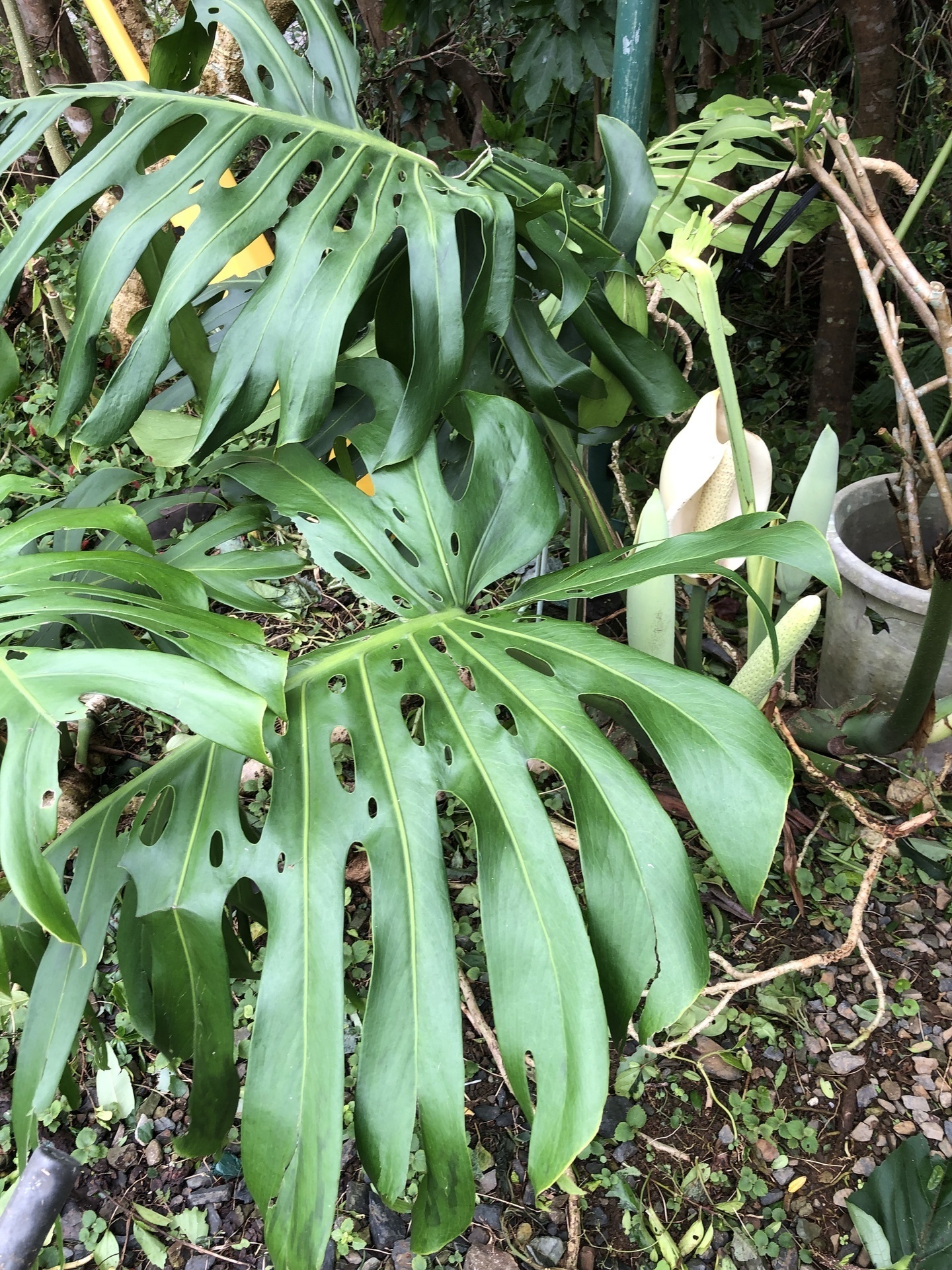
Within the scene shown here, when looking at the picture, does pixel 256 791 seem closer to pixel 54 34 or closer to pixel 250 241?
pixel 250 241

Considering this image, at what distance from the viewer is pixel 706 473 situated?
997 millimetres

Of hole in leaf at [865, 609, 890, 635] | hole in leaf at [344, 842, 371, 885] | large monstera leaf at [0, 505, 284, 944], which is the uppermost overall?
large monstera leaf at [0, 505, 284, 944]

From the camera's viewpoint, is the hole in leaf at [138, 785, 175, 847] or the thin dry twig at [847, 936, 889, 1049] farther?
the thin dry twig at [847, 936, 889, 1049]

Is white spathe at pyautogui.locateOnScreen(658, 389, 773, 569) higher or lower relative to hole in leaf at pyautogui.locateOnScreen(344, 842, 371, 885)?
higher

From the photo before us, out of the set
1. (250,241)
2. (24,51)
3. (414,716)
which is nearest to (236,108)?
(250,241)

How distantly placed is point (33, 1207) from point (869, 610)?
1.23m

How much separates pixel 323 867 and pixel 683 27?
1.78 metres

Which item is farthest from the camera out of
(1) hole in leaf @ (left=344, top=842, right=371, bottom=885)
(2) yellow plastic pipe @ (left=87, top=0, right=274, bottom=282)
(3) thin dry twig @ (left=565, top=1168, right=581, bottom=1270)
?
(2) yellow plastic pipe @ (left=87, top=0, right=274, bottom=282)

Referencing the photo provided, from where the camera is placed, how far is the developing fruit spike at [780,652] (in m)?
0.94

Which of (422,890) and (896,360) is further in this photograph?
(896,360)

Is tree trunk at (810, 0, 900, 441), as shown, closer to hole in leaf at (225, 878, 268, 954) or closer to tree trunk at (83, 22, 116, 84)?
hole in leaf at (225, 878, 268, 954)

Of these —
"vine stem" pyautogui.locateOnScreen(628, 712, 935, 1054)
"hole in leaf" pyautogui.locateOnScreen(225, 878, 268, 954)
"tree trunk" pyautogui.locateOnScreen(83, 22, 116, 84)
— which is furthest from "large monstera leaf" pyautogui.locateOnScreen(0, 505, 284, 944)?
"tree trunk" pyautogui.locateOnScreen(83, 22, 116, 84)

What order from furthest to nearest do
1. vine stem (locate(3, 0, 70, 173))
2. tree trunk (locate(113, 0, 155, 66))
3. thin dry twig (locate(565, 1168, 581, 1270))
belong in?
tree trunk (locate(113, 0, 155, 66))
vine stem (locate(3, 0, 70, 173))
thin dry twig (locate(565, 1168, 581, 1270))

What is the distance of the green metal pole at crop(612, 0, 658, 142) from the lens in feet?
3.39
